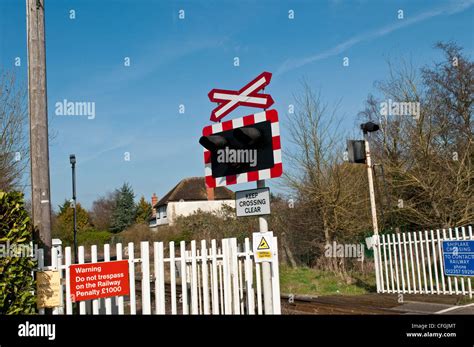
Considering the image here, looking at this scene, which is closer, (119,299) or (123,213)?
(119,299)

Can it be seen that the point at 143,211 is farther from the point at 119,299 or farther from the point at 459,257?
the point at 119,299

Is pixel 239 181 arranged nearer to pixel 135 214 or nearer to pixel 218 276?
pixel 218 276

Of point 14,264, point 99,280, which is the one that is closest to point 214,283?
point 99,280

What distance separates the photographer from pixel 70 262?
6.37 meters

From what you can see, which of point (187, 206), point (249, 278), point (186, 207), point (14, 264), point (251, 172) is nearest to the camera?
point (14, 264)

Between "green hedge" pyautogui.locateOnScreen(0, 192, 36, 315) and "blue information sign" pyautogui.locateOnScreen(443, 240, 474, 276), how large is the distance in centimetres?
971

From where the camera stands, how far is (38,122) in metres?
6.94

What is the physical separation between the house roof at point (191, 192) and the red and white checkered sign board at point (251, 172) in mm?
52649

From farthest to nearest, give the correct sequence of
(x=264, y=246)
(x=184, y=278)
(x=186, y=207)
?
(x=186, y=207), (x=184, y=278), (x=264, y=246)

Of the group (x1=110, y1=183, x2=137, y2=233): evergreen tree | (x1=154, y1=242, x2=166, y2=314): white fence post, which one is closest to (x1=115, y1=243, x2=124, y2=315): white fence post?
(x1=154, y1=242, x2=166, y2=314): white fence post

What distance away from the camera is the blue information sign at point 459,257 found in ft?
37.6

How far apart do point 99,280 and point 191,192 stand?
181 feet

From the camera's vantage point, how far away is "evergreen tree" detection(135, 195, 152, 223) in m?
67.6
